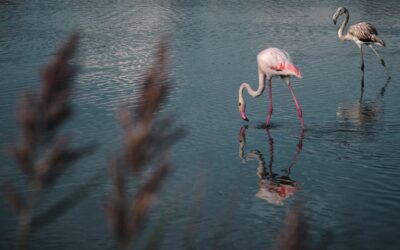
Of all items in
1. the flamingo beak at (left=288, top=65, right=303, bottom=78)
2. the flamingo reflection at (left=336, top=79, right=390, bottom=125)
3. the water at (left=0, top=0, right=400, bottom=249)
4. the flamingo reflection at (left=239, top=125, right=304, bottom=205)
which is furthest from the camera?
the flamingo beak at (left=288, top=65, right=303, bottom=78)

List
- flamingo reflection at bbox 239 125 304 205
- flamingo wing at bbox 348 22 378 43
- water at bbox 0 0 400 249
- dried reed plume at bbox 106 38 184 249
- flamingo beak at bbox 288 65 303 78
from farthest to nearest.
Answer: flamingo wing at bbox 348 22 378 43 → flamingo beak at bbox 288 65 303 78 → flamingo reflection at bbox 239 125 304 205 → water at bbox 0 0 400 249 → dried reed plume at bbox 106 38 184 249

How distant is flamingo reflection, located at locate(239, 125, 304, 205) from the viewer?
23.9ft

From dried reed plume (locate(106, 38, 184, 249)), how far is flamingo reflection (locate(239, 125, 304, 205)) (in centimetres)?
550

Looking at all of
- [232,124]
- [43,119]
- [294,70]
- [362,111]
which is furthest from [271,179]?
[43,119]

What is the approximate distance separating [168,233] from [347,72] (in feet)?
28.8

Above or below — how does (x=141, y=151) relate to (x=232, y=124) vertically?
above

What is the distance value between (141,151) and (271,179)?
6419mm

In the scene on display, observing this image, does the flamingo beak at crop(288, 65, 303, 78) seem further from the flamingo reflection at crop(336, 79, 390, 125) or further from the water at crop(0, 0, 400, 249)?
the flamingo reflection at crop(336, 79, 390, 125)

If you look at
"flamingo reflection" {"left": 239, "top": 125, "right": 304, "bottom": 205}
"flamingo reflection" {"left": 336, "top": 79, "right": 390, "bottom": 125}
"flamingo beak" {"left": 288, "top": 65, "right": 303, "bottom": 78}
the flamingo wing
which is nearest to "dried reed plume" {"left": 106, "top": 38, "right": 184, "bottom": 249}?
"flamingo reflection" {"left": 239, "top": 125, "right": 304, "bottom": 205}

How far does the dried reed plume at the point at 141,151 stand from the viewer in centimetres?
154

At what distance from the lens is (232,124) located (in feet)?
33.5

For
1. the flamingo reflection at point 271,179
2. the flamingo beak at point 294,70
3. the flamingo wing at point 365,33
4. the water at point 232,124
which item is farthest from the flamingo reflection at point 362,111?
the flamingo wing at point 365,33

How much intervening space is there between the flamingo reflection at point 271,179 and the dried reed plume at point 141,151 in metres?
5.50

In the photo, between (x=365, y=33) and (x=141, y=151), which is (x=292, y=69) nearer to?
(x=365, y=33)
